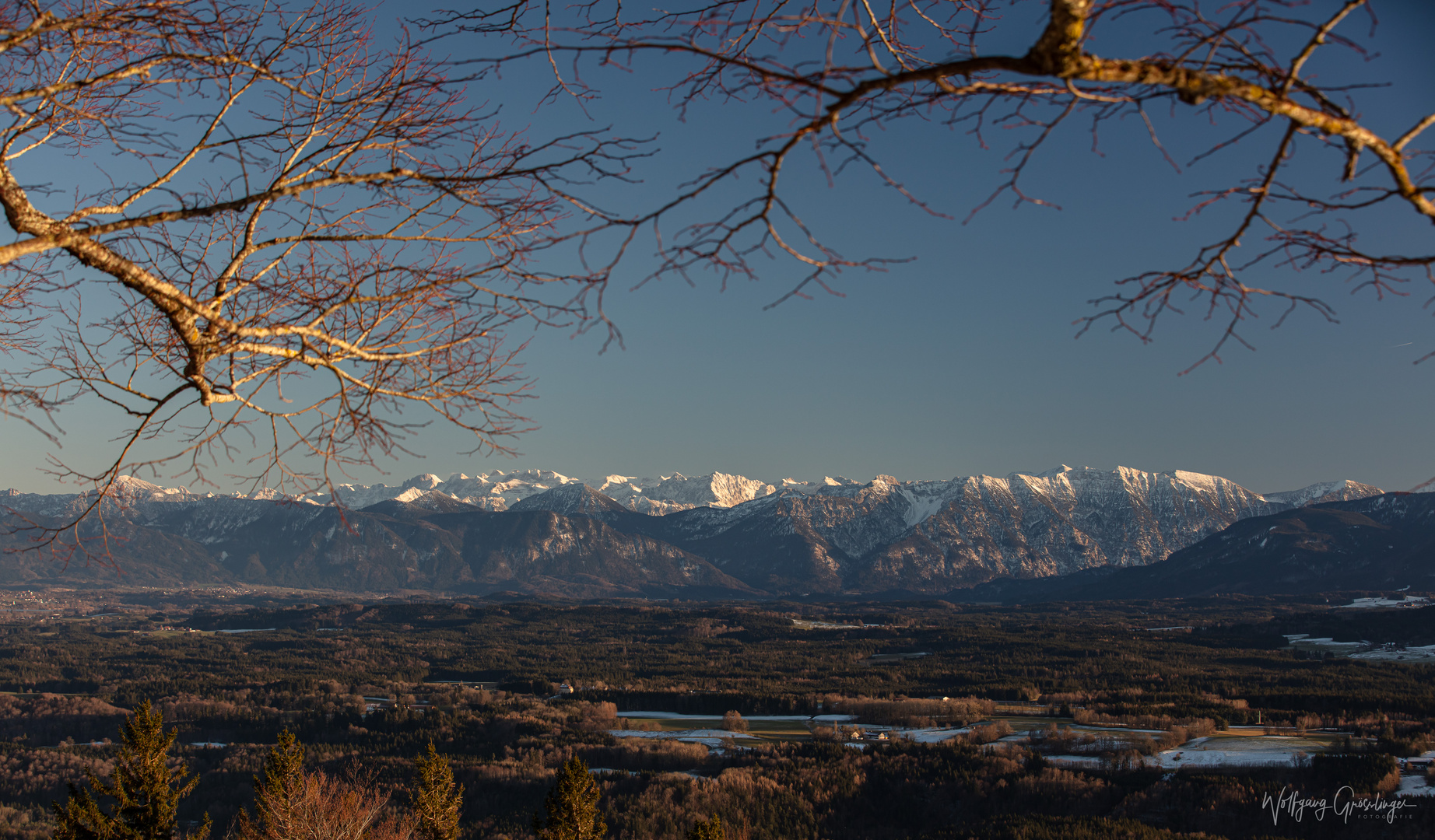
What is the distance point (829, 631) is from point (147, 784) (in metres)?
145

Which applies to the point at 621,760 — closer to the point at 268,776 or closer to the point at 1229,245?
the point at 268,776

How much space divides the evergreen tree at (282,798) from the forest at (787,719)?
531 inches

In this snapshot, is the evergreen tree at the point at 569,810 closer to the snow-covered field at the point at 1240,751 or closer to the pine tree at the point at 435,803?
the pine tree at the point at 435,803

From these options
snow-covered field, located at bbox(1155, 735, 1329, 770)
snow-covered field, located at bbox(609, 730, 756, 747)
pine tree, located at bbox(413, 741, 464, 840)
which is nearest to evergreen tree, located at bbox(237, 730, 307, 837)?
pine tree, located at bbox(413, 741, 464, 840)

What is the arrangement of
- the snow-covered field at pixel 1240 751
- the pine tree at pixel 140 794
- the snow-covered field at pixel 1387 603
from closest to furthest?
1. the pine tree at pixel 140 794
2. the snow-covered field at pixel 1240 751
3. the snow-covered field at pixel 1387 603

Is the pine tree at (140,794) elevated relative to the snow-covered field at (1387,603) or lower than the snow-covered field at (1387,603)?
elevated

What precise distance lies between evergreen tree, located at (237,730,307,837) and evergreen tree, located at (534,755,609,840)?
9.05m

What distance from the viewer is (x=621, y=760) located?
64188 mm

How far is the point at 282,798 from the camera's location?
31.2m

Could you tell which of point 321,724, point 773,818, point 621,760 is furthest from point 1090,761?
point 321,724

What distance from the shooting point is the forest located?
49.1 metres

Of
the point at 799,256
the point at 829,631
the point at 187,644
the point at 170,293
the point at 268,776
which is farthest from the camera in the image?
the point at 829,631

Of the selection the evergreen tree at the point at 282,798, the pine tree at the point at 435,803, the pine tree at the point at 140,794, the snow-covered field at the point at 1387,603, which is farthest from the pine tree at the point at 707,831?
the snow-covered field at the point at 1387,603

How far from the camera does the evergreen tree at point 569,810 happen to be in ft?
95.9
